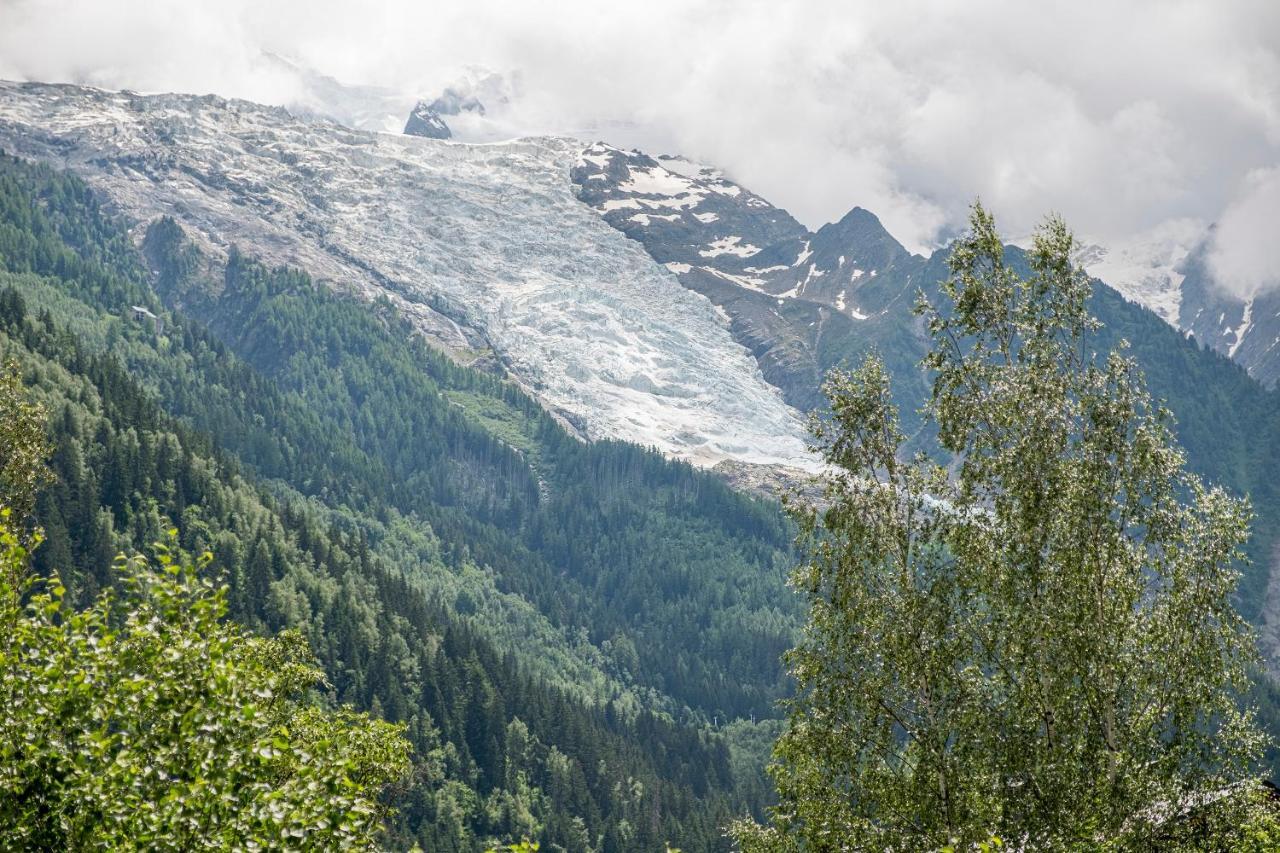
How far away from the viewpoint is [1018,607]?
3844 cm

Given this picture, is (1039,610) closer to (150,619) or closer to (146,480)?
(150,619)

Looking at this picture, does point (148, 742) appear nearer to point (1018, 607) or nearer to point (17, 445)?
point (1018, 607)

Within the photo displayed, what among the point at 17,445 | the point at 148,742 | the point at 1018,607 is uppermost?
the point at 17,445

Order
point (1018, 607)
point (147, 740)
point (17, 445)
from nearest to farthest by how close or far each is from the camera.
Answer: point (147, 740) → point (1018, 607) → point (17, 445)

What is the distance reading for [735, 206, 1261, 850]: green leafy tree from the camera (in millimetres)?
36656

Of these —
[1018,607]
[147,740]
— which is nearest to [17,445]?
[147,740]

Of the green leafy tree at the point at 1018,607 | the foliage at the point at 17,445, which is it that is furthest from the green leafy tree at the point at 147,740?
the foliage at the point at 17,445

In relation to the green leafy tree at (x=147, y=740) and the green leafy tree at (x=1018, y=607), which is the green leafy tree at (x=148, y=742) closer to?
the green leafy tree at (x=147, y=740)

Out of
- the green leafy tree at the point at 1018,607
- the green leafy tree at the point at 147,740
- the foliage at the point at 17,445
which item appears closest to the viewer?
the green leafy tree at the point at 147,740

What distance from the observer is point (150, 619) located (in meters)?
27.9

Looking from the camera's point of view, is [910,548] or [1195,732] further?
[910,548]

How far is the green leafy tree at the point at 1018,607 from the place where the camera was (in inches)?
1443

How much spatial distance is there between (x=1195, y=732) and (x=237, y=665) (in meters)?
28.3

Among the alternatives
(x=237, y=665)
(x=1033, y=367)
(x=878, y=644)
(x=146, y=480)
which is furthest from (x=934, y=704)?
(x=146, y=480)
